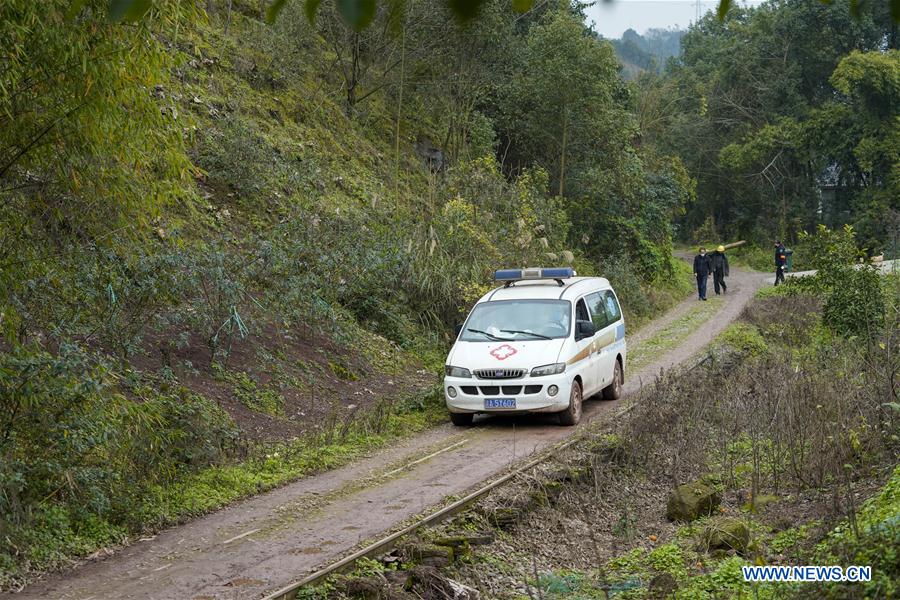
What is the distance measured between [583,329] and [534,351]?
103 cm

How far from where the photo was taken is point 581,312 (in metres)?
14.3

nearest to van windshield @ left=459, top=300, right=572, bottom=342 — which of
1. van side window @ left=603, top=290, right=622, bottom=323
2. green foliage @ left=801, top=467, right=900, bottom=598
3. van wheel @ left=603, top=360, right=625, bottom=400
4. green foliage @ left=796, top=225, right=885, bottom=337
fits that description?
van side window @ left=603, top=290, right=622, bottom=323

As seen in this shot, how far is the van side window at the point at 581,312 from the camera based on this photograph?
14.2m

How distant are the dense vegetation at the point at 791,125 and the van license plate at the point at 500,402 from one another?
1486 inches

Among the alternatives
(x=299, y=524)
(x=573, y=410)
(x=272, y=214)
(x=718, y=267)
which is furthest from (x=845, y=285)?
(x=299, y=524)

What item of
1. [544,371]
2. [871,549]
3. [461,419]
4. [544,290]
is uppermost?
[544,290]

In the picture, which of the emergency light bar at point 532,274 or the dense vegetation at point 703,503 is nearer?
the dense vegetation at point 703,503

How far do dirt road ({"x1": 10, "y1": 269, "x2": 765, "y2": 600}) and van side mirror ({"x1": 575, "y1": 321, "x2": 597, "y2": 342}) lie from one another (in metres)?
1.33

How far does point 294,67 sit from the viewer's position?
28297 millimetres

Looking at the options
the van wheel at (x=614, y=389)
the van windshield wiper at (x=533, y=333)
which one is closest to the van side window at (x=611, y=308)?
the van wheel at (x=614, y=389)

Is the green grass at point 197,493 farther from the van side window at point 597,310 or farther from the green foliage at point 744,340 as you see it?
the green foliage at point 744,340

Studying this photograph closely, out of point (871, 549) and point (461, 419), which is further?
point (461, 419)

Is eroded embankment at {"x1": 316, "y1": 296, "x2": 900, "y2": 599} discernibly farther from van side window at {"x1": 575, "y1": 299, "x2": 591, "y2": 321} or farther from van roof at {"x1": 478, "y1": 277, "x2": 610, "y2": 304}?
van roof at {"x1": 478, "y1": 277, "x2": 610, "y2": 304}

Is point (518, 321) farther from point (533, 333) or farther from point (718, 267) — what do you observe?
point (718, 267)
